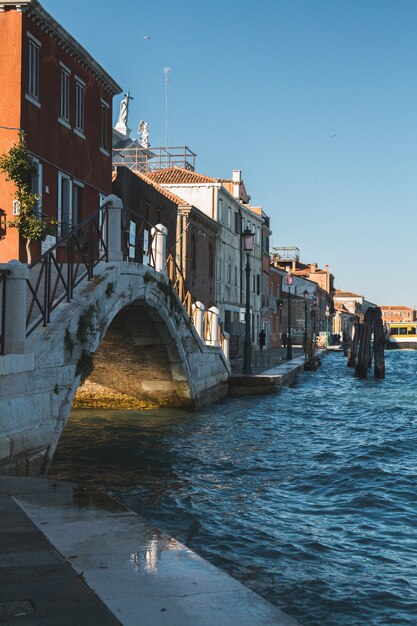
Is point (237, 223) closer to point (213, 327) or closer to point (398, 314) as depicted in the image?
point (213, 327)

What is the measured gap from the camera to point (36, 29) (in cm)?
1662

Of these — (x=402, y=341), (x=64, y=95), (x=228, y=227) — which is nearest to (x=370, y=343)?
(x=228, y=227)

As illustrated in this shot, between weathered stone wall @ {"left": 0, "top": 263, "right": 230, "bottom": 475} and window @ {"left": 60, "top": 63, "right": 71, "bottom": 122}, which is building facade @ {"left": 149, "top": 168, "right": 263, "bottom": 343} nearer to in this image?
weathered stone wall @ {"left": 0, "top": 263, "right": 230, "bottom": 475}

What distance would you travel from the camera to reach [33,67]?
16.7 metres

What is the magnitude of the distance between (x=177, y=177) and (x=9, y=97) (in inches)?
904

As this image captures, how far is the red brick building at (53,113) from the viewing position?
15.9m

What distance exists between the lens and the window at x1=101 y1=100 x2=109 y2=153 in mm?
21328

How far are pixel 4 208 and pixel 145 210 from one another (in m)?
11.6

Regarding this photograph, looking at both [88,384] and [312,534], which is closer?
[312,534]

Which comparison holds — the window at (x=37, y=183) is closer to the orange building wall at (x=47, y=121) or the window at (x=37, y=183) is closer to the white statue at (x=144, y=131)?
the orange building wall at (x=47, y=121)

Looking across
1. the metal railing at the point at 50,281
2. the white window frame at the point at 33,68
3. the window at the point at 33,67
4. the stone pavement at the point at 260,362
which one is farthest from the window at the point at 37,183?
the stone pavement at the point at 260,362

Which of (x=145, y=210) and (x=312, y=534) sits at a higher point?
(x=145, y=210)

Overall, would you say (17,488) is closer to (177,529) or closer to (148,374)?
(177,529)

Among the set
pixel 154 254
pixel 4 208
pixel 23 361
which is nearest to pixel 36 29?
pixel 4 208
